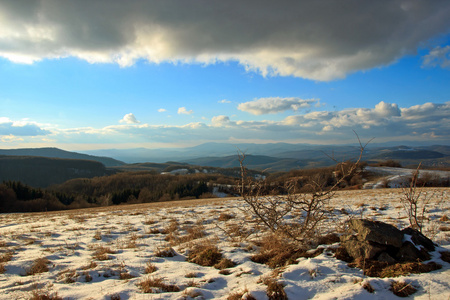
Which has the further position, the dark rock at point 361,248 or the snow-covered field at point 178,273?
Answer: the dark rock at point 361,248

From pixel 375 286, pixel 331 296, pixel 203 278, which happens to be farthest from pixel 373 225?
pixel 203 278

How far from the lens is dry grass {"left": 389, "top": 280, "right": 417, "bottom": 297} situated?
366 centimetres

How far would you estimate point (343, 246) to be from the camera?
18.6 feet

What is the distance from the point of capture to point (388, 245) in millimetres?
5070

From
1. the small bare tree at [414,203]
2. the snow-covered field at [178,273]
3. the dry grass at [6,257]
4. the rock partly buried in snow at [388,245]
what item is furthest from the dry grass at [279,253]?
the dry grass at [6,257]

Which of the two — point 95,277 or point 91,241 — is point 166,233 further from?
point 95,277

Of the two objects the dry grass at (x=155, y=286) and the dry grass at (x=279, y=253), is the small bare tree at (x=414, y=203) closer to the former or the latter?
the dry grass at (x=279, y=253)

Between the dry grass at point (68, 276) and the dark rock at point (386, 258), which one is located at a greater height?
the dark rock at point (386, 258)

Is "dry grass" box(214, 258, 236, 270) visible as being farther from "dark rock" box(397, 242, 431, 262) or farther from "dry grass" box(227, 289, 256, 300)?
"dark rock" box(397, 242, 431, 262)

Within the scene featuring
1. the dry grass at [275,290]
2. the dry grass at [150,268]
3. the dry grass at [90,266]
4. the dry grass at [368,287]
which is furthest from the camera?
the dry grass at [90,266]

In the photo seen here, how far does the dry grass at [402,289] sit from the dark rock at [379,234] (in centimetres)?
123

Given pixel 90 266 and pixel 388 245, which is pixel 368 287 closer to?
pixel 388 245

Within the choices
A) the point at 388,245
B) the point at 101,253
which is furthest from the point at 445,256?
the point at 101,253

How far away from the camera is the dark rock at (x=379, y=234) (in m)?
4.93
